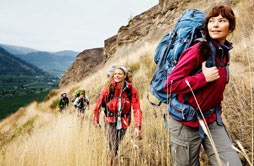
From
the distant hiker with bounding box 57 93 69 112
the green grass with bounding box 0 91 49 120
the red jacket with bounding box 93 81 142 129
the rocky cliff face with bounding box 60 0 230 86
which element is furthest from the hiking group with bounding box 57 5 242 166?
the green grass with bounding box 0 91 49 120

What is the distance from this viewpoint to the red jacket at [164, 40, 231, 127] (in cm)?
153

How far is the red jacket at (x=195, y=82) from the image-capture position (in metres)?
1.53

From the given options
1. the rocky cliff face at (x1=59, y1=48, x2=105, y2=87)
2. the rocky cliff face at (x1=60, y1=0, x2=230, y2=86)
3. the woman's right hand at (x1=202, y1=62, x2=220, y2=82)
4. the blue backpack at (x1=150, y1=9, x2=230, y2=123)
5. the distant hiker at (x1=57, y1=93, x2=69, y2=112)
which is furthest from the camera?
the rocky cliff face at (x1=59, y1=48, x2=105, y2=87)

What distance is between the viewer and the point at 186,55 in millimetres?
1561

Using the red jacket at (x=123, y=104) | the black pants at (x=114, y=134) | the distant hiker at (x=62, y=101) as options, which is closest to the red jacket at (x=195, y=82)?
the red jacket at (x=123, y=104)

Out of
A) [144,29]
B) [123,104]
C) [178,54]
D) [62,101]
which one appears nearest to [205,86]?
[178,54]

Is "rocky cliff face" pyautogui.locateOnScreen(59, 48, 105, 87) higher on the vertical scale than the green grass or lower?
higher

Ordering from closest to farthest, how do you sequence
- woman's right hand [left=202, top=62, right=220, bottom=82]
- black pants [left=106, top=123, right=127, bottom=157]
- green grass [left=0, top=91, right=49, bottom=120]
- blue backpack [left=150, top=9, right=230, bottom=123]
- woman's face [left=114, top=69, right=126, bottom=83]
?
woman's right hand [left=202, top=62, right=220, bottom=82], blue backpack [left=150, top=9, right=230, bottom=123], black pants [left=106, top=123, right=127, bottom=157], woman's face [left=114, top=69, right=126, bottom=83], green grass [left=0, top=91, right=49, bottom=120]

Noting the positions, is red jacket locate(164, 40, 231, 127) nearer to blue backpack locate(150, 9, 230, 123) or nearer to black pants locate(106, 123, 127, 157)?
blue backpack locate(150, 9, 230, 123)

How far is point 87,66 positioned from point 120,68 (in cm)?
2873

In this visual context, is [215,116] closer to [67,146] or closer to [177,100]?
[177,100]

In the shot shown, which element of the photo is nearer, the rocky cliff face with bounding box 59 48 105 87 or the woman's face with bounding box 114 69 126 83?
the woman's face with bounding box 114 69 126 83

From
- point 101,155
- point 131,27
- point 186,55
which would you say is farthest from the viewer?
point 131,27

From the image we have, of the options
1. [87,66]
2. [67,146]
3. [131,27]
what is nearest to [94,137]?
[67,146]
